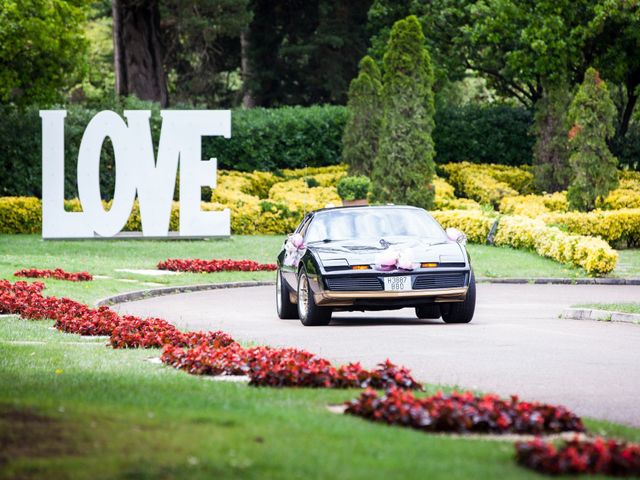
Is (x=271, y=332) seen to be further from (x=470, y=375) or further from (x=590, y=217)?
(x=590, y=217)

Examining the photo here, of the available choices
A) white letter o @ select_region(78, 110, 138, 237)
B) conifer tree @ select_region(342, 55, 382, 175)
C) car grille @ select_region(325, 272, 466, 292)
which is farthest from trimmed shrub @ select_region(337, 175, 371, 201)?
car grille @ select_region(325, 272, 466, 292)

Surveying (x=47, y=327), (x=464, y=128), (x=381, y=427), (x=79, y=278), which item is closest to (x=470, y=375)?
(x=381, y=427)

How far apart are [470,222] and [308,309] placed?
1720 cm

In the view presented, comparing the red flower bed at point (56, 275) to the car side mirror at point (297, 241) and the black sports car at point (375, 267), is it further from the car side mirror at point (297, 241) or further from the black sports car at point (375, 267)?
the car side mirror at point (297, 241)

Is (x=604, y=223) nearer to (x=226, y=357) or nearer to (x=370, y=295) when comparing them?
(x=370, y=295)

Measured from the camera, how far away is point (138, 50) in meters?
47.5

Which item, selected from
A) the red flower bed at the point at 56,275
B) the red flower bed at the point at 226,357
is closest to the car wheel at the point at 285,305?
the red flower bed at the point at 226,357

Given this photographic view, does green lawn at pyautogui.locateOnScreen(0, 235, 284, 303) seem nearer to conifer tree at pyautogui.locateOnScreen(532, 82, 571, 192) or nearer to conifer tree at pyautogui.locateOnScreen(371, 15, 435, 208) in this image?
conifer tree at pyautogui.locateOnScreen(371, 15, 435, 208)

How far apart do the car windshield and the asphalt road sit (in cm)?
118

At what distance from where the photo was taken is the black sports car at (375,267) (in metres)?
16.2

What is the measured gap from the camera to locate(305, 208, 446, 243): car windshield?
690 inches

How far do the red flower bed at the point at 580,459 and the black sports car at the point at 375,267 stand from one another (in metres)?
9.75

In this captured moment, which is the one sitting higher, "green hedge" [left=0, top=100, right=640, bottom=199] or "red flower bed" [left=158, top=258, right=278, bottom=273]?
"green hedge" [left=0, top=100, right=640, bottom=199]

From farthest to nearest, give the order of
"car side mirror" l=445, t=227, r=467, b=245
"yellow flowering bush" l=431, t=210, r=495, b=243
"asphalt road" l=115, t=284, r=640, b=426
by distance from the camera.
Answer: "yellow flowering bush" l=431, t=210, r=495, b=243
"car side mirror" l=445, t=227, r=467, b=245
"asphalt road" l=115, t=284, r=640, b=426
